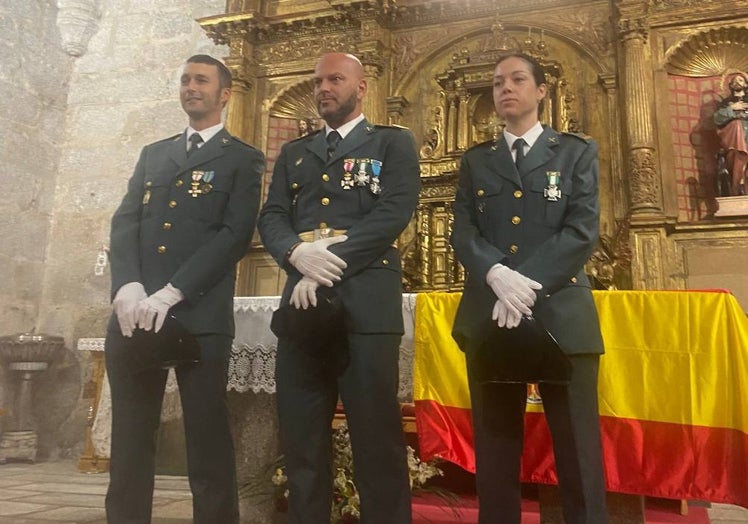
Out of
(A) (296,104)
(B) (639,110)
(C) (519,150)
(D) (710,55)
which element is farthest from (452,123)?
(C) (519,150)

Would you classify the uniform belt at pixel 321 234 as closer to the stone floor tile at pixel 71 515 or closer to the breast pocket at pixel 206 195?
the breast pocket at pixel 206 195

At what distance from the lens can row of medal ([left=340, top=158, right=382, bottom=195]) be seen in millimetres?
2094

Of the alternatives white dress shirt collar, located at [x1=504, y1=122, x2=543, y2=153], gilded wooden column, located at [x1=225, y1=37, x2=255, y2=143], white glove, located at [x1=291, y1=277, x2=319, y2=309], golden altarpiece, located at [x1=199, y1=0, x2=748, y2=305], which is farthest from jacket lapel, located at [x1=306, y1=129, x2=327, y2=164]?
gilded wooden column, located at [x1=225, y1=37, x2=255, y2=143]

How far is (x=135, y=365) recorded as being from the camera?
6.82 feet

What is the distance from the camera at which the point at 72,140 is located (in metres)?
7.62

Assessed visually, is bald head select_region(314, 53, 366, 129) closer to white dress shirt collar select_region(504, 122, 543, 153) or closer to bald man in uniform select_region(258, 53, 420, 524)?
bald man in uniform select_region(258, 53, 420, 524)

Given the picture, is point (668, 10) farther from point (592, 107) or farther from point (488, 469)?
point (488, 469)

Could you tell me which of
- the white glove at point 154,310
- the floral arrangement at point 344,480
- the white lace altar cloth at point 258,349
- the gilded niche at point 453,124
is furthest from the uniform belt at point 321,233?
the gilded niche at point 453,124

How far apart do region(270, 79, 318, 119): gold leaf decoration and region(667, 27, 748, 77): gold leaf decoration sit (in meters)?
3.87

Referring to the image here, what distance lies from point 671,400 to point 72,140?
736 cm

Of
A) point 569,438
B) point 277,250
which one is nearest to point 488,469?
point 569,438

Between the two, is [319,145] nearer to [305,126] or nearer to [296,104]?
[305,126]

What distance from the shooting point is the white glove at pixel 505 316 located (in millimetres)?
1773

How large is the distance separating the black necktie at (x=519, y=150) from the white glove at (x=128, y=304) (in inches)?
53.7
